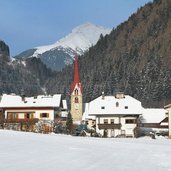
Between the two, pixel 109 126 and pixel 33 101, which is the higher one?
pixel 33 101

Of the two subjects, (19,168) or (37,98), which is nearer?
(19,168)

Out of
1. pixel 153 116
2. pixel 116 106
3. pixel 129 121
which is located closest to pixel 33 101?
pixel 116 106

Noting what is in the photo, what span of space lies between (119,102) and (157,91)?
9363 cm

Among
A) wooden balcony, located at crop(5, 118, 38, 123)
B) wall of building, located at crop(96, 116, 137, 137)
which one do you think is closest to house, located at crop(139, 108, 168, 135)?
wall of building, located at crop(96, 116, 137, 137)

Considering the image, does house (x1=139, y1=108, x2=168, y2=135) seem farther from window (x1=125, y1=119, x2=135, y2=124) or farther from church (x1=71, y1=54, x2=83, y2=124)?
church (x1=71, y1=54, x2=83, y2=124)

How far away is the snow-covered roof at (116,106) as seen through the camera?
298ft

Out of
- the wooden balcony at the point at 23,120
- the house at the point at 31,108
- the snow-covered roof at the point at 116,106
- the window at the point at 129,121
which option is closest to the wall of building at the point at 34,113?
the house at the point at 31,108

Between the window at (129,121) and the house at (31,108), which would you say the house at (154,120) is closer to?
Result: the window at (129,121)

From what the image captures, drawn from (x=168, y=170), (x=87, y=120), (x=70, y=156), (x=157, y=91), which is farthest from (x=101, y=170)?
(x=157, y=91)

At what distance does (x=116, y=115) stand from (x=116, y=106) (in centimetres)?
234

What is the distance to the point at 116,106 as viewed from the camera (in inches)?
3644

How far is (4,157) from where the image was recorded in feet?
71.8

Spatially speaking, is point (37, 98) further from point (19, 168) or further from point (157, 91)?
point (157, 91)

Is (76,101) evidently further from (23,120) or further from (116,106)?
(23,120)
